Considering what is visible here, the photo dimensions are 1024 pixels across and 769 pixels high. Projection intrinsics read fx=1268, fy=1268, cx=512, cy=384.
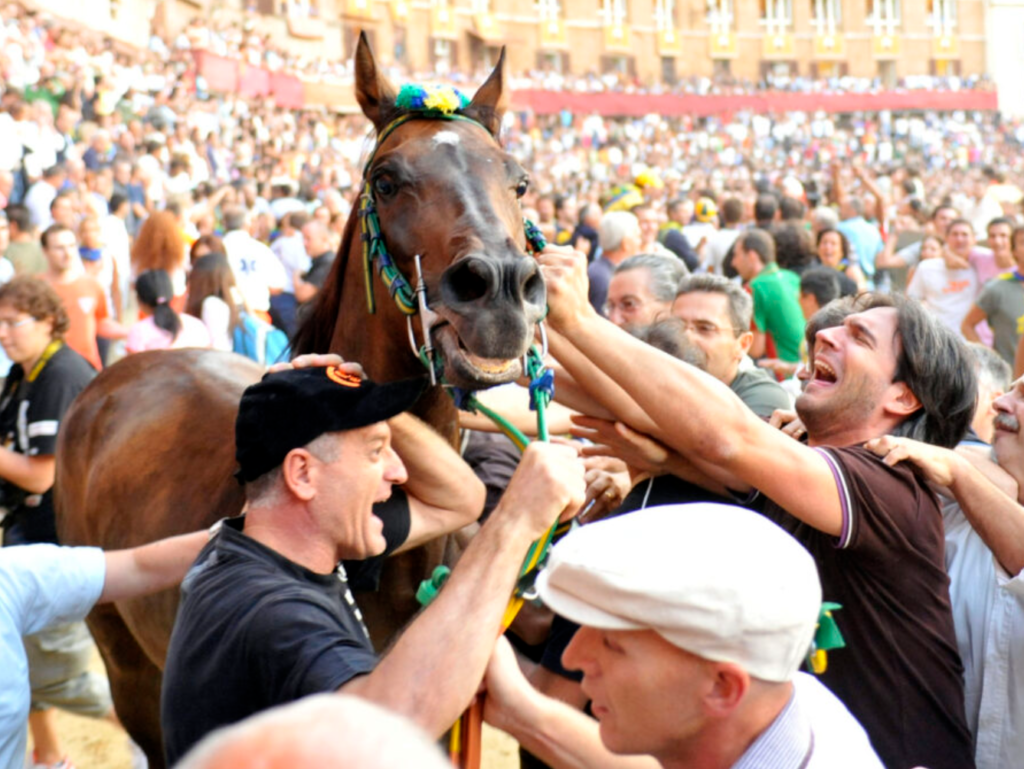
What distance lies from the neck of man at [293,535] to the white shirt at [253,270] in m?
5.44

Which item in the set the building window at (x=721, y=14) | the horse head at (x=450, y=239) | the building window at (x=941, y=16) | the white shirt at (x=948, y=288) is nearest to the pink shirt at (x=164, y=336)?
the horse head at (x=450, y=239)

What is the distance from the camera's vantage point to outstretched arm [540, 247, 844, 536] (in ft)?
8.36

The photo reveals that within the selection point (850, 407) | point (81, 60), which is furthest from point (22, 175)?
point (850, 407)

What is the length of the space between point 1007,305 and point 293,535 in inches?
270

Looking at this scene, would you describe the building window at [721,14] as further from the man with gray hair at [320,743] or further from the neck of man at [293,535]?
the man with gray hair at [320,743]

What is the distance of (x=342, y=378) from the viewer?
2.39 m

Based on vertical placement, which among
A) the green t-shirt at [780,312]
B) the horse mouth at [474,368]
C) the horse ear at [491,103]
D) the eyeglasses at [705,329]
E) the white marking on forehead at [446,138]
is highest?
the horse ear at [491,103]

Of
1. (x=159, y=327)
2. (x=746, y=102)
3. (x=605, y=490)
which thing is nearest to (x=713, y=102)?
(x=746, y=102)

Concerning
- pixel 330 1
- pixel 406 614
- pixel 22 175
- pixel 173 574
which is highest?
pixel 330 1

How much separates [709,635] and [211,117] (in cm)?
Result: 2374

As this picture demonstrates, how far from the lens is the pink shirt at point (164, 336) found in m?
6.72

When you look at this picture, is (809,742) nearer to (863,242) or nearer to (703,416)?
(703,416)

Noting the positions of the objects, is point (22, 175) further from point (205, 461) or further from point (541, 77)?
point (541, 77)

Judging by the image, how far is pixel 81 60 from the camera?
20.8 meters
